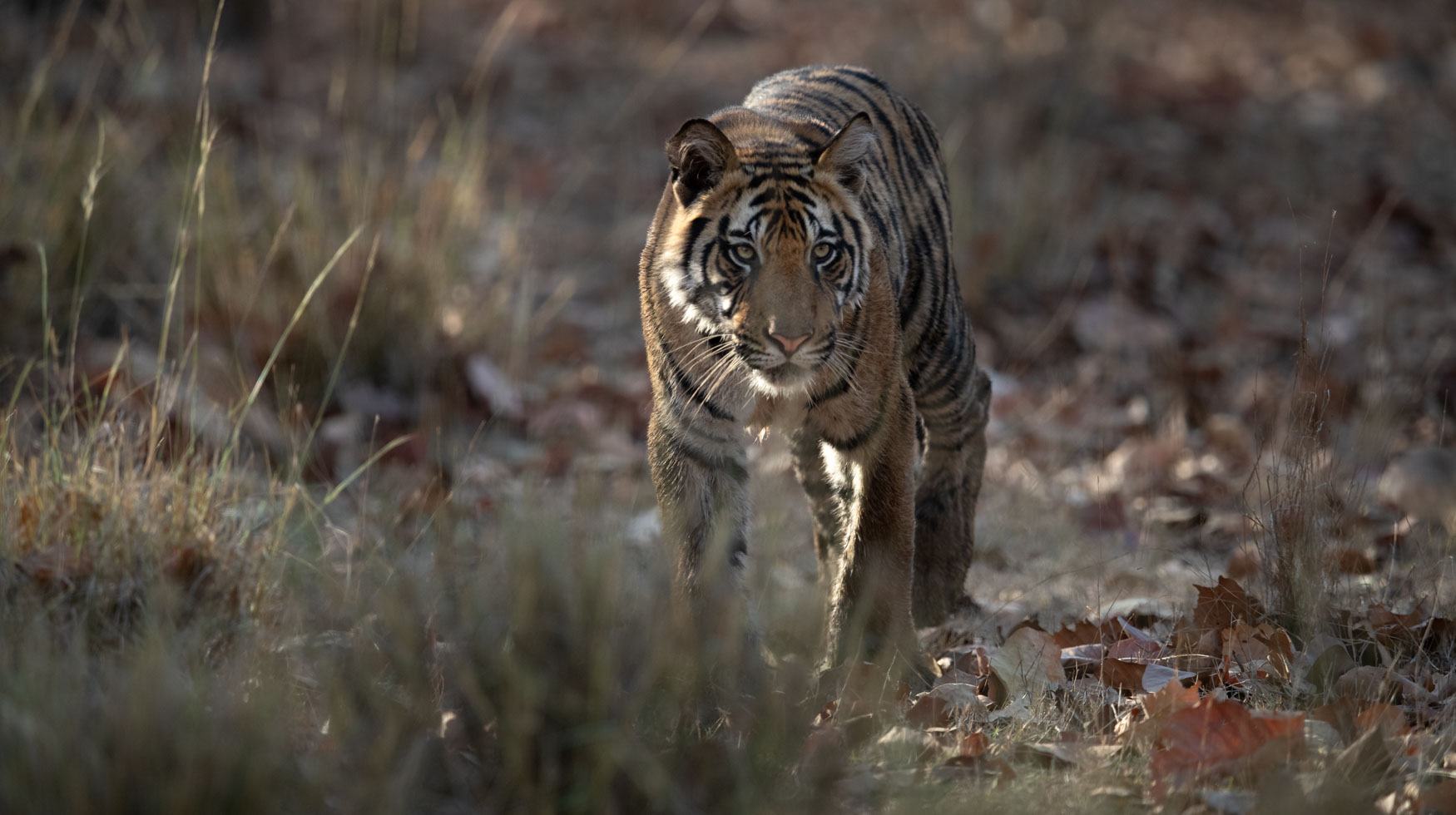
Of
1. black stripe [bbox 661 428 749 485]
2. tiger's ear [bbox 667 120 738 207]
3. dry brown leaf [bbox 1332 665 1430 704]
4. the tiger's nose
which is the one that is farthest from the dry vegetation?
tiger's ear [bbox 667 120 738 207]

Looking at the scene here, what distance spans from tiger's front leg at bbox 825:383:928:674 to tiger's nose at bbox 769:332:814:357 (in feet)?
1.21

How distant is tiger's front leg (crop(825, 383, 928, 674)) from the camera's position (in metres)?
3.10

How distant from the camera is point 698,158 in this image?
10.1 ft

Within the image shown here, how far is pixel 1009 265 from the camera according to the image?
6.84 metres

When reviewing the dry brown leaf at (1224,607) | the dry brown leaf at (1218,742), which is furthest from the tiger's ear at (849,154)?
the dry brown leaf at (1218,742)

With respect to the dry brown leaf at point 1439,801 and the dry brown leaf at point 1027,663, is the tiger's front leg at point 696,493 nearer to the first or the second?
the dry brown leaf at point 1027,663

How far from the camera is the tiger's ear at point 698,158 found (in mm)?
2959

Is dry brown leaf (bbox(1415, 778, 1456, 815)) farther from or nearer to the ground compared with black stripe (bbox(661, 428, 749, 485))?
nearer to the ground

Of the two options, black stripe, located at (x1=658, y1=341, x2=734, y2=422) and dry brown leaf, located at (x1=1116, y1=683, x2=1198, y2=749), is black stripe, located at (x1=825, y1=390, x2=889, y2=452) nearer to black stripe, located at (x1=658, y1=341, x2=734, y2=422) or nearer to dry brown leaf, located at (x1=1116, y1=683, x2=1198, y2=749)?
black stripe, located at (x1=658, y1=341, x2=734, y2=422)

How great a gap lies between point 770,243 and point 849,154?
34 centimetres

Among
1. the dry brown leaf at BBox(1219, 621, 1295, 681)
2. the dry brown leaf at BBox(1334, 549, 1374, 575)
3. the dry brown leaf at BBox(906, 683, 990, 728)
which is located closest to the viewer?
the dry brown leaf at BBox(906, 683, 990, 728)

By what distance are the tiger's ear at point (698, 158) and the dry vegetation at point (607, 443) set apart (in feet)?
2.63

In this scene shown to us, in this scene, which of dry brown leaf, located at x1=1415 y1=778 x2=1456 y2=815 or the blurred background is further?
the blurred background

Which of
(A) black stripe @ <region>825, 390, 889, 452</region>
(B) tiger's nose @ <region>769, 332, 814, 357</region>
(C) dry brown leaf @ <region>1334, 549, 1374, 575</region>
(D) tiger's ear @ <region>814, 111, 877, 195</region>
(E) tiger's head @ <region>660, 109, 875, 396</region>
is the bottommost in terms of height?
(C) dry brown leaf @ <region>1334, 549, 1374, 575</region>
